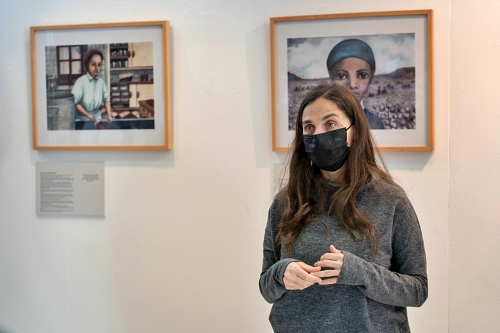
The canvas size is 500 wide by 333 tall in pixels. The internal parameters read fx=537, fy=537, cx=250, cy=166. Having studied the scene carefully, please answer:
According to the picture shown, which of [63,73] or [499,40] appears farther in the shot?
[63,73]

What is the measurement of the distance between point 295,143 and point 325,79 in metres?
0.62

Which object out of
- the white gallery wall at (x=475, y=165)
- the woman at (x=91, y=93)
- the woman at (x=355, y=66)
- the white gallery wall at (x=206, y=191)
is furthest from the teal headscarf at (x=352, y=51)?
the woman at (x=91, y=93)

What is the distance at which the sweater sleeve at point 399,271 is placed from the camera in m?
1.31

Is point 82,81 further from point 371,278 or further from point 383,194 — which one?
point 371,278

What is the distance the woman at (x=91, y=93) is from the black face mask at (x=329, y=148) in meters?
1.09

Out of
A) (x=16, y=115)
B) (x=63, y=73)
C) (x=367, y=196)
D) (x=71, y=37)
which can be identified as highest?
(x=71, y=37)

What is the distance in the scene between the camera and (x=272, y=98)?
211 cm

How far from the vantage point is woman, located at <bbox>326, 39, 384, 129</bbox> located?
206cm

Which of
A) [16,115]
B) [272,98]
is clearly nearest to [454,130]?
[272,98]

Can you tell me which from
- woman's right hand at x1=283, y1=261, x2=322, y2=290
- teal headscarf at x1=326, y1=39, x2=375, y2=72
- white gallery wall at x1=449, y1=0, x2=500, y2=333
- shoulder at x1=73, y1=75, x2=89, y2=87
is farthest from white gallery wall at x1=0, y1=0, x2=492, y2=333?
woman's right hand at x1=283, y1=261, x2=322, y2=290

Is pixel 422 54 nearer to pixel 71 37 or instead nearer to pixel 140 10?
pixel 140 10

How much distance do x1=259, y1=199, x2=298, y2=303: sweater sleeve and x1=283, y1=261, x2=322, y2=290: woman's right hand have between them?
0.03m

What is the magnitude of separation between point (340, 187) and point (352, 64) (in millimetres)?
762

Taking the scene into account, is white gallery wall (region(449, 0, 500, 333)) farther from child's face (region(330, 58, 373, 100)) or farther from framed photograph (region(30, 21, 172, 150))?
framed photograph (region(30, 21, 172, 150))
